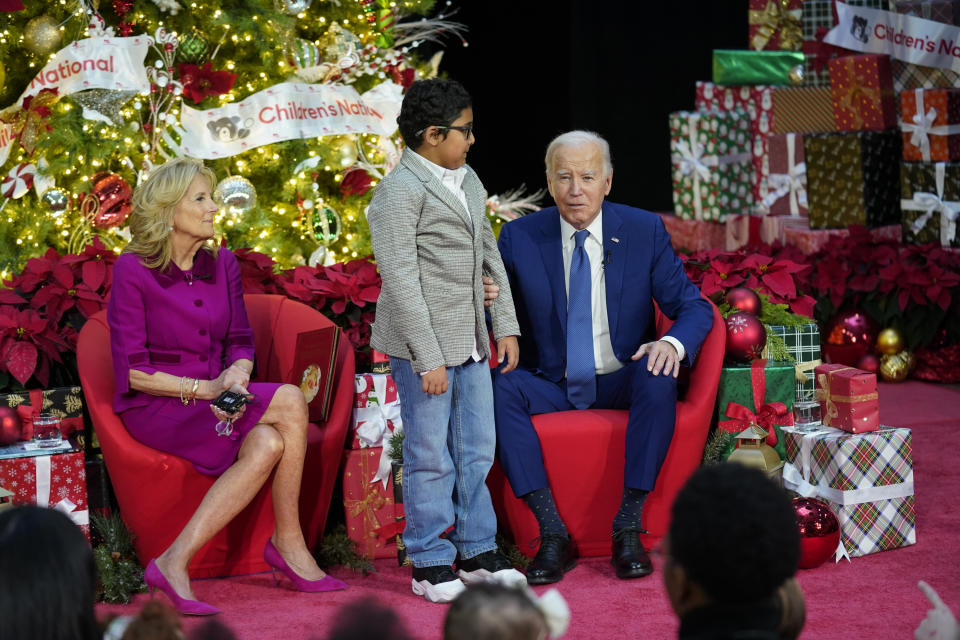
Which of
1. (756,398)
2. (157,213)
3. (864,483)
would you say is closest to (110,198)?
(157,213)

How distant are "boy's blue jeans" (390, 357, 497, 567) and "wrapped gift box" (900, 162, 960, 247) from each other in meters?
3.73

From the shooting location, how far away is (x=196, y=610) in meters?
3.26

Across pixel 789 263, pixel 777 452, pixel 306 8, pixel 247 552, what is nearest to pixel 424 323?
pixel 247 552

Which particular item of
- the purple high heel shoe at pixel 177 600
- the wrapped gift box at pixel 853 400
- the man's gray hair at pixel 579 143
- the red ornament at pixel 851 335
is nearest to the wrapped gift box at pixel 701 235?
the red ornament at pixel 851 335

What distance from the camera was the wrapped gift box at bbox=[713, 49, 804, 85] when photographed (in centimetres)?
743

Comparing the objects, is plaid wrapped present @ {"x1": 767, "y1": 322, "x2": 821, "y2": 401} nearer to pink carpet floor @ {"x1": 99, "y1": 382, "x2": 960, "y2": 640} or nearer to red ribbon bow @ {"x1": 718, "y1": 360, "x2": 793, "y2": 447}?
red ribbon bow @ {"x1": 718, "y1": 360, "x2": 793, "y2": 447}

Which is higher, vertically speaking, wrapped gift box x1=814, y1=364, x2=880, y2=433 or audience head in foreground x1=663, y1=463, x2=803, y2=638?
audience head in foreground x1=663, y1=463, x2=803, y2=638

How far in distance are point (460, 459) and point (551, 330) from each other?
606mm

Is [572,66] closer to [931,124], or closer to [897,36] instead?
[897,36]

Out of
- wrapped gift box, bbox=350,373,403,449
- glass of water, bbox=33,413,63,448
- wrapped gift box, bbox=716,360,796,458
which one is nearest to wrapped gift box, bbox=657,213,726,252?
wrapped gift box, bbox=716,360,796,458

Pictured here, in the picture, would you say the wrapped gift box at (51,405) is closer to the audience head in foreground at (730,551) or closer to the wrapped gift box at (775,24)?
the audience head in foreground at (730,551)

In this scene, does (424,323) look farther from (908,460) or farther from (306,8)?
(306,8)

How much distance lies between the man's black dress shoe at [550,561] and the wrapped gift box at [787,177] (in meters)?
4.21

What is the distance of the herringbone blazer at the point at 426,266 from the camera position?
3266 mm
